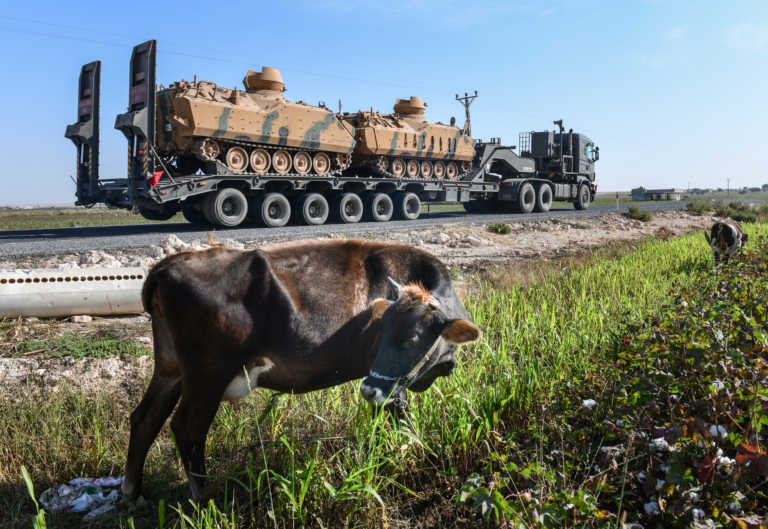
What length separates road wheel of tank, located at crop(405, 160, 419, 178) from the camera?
65.5 ft

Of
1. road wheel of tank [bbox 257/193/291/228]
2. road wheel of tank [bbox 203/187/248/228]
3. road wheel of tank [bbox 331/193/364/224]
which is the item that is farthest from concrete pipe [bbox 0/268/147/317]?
road wheel of tank [bbox 331/193/364/224]

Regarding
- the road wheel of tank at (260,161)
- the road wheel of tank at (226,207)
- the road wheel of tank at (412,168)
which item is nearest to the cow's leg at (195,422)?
the road wheel of tank at (226,207)

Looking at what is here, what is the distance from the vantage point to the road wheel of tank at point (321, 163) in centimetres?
1680

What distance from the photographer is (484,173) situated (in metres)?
23.0

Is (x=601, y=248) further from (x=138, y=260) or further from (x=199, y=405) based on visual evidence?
(x=199, y=405)

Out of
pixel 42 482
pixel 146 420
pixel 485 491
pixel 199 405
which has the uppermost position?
pixel 199 405

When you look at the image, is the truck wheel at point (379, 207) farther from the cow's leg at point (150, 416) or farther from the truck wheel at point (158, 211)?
the cow's leg at point (150, 416)

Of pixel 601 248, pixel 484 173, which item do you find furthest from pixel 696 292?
pixel 484 173

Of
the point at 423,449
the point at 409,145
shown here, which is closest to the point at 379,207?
the point at 409,145

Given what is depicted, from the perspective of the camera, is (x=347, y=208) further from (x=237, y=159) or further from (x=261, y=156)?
(x=237, y=159)

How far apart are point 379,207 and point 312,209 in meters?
2.69

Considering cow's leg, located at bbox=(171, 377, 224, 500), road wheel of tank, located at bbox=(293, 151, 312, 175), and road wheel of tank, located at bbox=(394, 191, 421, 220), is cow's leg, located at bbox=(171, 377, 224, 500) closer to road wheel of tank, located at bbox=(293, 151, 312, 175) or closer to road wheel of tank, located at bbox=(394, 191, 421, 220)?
road wheel of tank, located at bbox=(293, 151, 312, 175)

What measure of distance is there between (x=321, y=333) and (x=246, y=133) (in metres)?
14.0

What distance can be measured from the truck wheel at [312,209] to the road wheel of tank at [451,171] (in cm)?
763
